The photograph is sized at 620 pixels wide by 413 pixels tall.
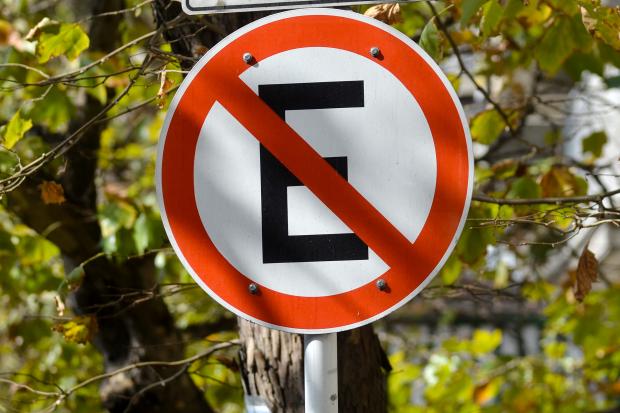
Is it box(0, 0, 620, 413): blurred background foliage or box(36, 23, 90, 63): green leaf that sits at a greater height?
box(36, 23, 90, 63): green leaf

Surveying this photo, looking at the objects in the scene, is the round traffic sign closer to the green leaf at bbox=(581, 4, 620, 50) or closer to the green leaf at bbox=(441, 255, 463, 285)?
the green leaf at bbox=(581, 4, 620, 50)

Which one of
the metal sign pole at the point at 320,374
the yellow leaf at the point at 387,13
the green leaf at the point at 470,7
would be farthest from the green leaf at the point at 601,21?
the metal sign pole at the point at 320,374

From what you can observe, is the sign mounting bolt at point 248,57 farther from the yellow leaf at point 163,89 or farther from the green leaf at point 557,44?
the green leaf at point 557,44

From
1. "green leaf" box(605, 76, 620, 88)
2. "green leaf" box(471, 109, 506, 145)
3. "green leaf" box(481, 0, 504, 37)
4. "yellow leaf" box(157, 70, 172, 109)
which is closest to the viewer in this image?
"yellow leaf" box(157, 70, 172, 109)

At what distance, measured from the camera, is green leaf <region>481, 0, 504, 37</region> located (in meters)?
2.85

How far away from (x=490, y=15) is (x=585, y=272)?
32.6 inches

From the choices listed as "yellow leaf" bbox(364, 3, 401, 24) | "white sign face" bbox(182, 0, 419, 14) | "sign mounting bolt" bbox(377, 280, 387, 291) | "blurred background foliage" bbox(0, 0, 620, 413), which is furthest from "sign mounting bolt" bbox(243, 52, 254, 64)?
"yellow leaf" bbox(364, 3, 401, 24)

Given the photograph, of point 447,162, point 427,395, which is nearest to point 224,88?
point 447,162

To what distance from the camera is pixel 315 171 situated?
1907 millimetres

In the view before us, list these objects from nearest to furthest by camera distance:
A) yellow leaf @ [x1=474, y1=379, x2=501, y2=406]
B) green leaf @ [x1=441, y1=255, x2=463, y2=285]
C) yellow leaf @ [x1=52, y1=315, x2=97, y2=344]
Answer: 1. yellow leaf @ [x1=52, y1=315, x2=97, y2=344]
2. green leaf @ [x1=441, y1=255, x2=463, y2=285]
3. yellow leaf @ [x1=474, y1=379, x2=501, y2=406]

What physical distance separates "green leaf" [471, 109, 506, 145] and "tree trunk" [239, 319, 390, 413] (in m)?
1.31

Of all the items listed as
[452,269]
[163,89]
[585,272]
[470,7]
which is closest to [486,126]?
[452,269]

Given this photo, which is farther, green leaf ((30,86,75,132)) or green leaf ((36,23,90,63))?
green leaf ((30,86,75,132))

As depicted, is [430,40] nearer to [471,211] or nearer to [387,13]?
[387,13]
